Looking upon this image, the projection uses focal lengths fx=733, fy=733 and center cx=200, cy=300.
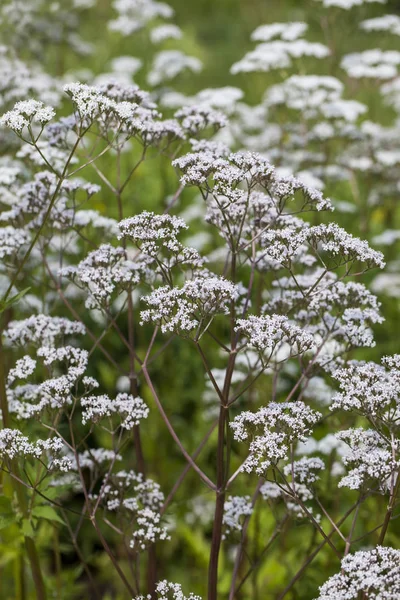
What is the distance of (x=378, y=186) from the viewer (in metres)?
10.1

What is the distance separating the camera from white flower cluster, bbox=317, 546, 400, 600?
2979 mm

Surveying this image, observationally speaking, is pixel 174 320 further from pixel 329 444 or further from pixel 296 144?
pixel 296 144

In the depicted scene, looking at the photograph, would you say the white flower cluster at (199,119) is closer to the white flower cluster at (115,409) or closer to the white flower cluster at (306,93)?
the white flower cluster at (115,409)

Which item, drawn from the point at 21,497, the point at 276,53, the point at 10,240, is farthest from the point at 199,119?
the point at 276,53

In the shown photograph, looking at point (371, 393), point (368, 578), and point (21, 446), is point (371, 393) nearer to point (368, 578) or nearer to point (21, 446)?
point (368, 578)

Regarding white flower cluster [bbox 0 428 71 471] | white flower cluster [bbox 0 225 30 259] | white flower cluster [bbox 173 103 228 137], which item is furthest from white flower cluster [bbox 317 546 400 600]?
white flower cluster [bbox 173 103 228 137]

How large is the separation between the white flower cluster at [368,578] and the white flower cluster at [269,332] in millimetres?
1013

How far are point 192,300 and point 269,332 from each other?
42cm

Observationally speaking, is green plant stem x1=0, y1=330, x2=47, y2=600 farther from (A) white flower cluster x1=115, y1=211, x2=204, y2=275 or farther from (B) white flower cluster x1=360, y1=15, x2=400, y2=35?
(B) white flower cluster x1=360, y1=15, x2=400, y2=35

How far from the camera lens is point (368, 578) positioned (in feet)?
9.87

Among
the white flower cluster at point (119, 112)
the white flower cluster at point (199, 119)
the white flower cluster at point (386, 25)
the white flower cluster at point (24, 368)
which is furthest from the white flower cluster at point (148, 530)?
the white flower cluster at point (386, 25)

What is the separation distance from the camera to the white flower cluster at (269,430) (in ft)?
11.2

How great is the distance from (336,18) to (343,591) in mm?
7661

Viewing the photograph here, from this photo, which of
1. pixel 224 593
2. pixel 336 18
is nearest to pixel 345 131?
pixel 336 18
